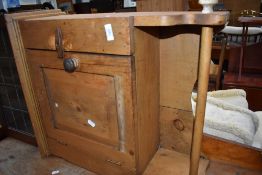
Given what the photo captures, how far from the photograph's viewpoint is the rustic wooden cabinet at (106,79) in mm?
629

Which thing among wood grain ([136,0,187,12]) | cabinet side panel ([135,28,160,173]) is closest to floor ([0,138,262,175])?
cabinet side panel ([135,28,160,173])

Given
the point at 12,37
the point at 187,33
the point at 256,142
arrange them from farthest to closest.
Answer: the point at 256,142
the point at 12,37
the point at 187,33

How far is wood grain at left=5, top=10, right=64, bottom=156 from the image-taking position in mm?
834

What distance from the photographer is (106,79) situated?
71cm

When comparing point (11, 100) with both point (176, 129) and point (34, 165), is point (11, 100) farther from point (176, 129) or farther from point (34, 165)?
Answer: point (176, 129)

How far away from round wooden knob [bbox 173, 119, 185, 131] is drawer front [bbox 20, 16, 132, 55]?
37 cm

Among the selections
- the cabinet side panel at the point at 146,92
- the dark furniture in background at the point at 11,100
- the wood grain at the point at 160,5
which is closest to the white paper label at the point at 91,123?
the cabinet side panel at the point at 146,92

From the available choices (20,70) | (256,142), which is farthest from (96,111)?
(256,142)

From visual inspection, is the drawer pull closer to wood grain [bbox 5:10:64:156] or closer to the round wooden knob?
wood grain [bbox 5:10:64:156]

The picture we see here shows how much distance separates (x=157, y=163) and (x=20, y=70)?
2.11 ft

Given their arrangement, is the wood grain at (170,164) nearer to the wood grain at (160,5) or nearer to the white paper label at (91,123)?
the white paper label at (91,123)

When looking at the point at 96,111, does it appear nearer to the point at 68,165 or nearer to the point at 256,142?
the point at 68,165

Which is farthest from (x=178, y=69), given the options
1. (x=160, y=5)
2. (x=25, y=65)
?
(x=160, y=5)

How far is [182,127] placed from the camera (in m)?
0.87
